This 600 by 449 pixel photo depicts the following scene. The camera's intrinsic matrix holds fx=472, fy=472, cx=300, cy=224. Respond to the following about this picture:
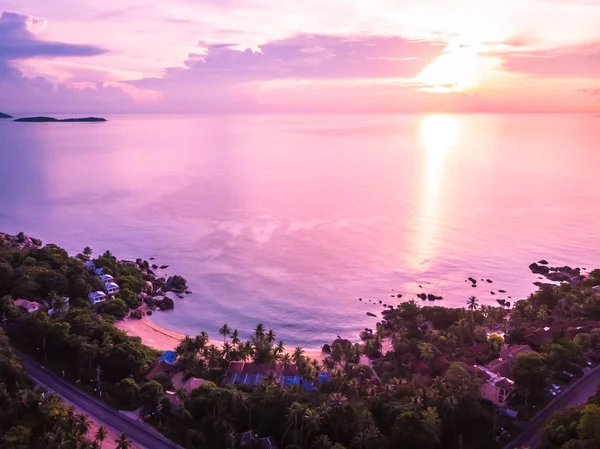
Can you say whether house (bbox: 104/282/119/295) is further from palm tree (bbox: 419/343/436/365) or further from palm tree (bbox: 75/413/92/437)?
palm tree (bbox: 419/343/436/365)

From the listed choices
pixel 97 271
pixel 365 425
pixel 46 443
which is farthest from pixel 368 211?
pixel 46 443

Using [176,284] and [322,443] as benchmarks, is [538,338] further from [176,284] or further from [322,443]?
[176,284]

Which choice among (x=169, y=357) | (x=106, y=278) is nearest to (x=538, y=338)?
(x=169, y=357)

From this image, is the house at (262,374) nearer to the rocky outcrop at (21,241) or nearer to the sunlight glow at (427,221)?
the sunlight glow at (427,221)

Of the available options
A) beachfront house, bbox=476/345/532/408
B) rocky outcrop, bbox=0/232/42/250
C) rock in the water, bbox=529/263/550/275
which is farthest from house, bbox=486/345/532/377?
rocky outcrop, bbox=0/232/42/250

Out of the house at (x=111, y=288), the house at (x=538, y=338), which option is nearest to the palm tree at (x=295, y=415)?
the house at (x=538, y=338)

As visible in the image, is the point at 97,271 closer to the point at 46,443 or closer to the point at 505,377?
the point at 46,443
